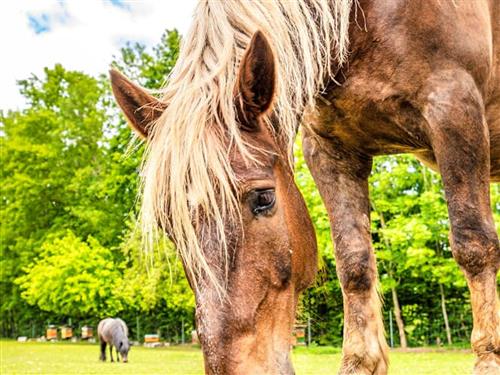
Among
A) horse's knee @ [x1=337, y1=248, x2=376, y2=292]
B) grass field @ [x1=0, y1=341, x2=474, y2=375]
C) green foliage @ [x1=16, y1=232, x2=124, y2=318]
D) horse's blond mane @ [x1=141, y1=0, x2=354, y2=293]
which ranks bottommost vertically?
grass field @ [x1=0, y1=341, x2=474, y2=375]

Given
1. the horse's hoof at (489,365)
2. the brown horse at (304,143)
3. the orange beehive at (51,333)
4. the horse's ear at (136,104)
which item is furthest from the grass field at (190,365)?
the orange beehive at (51,333)

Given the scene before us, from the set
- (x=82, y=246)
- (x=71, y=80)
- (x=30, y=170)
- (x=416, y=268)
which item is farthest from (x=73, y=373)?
(x=71, y=80)

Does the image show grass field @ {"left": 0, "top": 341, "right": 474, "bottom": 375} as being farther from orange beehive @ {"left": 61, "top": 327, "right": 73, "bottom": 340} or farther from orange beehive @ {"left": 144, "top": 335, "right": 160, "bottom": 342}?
orange beehive @ {"left": 61, "top": 327, "right": 73, "bottom": 340}

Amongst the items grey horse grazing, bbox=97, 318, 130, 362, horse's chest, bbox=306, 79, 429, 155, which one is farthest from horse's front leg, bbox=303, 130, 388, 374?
grey horse grazing, bbox=97, 318, 130, 362

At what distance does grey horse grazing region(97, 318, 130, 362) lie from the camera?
23750 millimetres

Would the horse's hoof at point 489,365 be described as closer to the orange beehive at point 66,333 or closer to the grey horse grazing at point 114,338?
the grey horse grazing at point 114,338

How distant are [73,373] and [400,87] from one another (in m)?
13.2

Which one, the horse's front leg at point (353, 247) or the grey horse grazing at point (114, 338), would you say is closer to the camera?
the horse's front leg at point (353, 247)

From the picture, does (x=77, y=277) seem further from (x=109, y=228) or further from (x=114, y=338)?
(x=114, y=338)

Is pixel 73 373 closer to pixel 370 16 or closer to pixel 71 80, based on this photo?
pixel 370 16

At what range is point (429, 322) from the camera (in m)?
29.2

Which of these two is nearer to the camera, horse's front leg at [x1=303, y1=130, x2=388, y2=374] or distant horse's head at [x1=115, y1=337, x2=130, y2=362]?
horse's front leg at [x1=303, y1=130, x2=388, y2=374]

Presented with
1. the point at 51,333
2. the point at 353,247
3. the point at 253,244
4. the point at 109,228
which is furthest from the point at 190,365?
the point at 51,333

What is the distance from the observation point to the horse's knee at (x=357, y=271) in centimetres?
377
